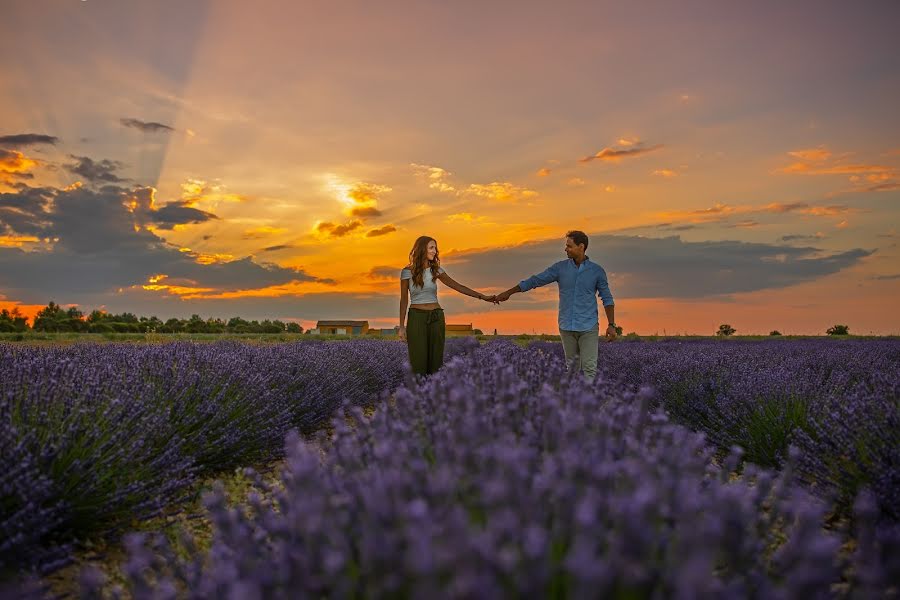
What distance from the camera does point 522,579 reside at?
3.76 feet

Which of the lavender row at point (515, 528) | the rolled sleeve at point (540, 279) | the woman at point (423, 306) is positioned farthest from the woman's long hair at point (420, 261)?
the lavender row at point (515, 528)

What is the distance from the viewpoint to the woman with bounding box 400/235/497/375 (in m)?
5.99

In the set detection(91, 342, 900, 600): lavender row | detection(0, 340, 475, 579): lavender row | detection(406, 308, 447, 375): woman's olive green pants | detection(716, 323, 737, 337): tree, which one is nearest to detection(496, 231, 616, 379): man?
detection(406, 308, 447, 375): woman's olive green pants

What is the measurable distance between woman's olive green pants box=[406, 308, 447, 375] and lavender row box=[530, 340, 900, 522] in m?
0.92

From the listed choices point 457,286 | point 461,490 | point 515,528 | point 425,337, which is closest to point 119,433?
point 461,490

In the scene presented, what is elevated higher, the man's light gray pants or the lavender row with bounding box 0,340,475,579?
the man's light gray pants

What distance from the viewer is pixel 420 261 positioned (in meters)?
5.97

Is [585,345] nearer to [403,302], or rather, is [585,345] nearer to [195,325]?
[403,302]

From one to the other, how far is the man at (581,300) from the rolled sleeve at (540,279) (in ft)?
0.15

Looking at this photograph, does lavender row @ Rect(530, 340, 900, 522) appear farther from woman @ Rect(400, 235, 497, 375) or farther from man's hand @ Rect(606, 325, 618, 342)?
woman @ Rect(400, 235, 497, 375)

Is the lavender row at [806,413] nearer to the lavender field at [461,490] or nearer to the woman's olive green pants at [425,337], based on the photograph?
the lavender field at [461,490]

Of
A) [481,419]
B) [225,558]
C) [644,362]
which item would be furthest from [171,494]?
[644,362]

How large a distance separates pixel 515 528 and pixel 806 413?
4623 millimetres

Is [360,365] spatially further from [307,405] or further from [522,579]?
[522,579]
